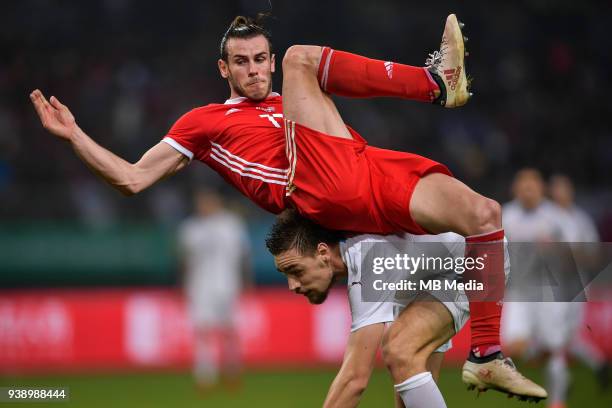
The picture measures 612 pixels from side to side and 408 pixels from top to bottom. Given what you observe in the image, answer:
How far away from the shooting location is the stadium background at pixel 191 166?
12922 mm

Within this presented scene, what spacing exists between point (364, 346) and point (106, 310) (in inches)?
337

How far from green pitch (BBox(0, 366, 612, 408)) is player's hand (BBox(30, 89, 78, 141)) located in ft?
15.9

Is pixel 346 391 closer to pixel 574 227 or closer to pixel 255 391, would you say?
pixel 574 227

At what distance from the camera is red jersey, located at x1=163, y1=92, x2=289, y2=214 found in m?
5.64

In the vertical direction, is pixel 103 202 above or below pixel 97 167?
above

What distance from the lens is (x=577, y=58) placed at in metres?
17.1

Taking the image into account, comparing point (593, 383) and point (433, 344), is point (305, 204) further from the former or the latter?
point (593, 383)

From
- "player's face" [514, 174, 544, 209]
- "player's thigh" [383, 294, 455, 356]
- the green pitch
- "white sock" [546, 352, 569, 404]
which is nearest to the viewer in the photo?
"player's thigh" [383, 294, 455, 356]

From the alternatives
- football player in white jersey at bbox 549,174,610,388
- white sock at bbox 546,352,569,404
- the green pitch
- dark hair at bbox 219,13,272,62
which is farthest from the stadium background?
dark hair at bbox 219,13,272,62

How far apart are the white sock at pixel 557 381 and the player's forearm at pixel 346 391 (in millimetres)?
4833

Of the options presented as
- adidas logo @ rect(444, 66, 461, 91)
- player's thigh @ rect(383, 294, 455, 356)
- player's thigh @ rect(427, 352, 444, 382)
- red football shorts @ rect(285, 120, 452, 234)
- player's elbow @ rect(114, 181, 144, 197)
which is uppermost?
adidas logo @ rect(444, 66, 461, 91)

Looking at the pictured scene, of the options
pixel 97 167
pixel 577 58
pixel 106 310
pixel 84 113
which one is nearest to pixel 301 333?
pixel 106 310

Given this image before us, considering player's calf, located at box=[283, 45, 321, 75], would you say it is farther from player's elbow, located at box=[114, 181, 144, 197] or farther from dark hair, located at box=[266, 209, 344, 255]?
player's elbow, located at box=[114, 181, 144, 197]

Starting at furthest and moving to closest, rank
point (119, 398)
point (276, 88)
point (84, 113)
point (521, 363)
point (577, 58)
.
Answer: point (577, 58), point (84, 113), point (521, 363), point (276, 88), point (119, 398)
